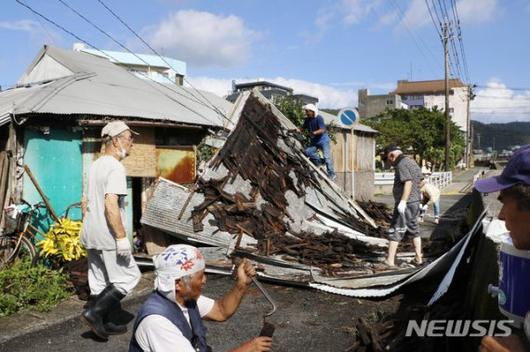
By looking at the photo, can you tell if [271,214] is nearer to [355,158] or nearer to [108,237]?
[108,237]

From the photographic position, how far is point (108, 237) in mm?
4941

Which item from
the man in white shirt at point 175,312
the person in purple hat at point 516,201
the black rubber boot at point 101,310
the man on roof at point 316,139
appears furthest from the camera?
the man on roof at point 316,139

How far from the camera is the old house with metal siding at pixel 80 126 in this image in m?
7.42

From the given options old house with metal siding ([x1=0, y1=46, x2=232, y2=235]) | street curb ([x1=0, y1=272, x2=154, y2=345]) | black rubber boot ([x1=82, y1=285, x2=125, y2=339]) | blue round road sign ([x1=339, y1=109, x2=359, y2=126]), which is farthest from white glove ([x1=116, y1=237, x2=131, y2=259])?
blue round road sign ([x1=339, y1=109, x2=359, y2=126])

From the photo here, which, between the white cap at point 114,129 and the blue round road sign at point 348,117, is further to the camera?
the blue round road sign at point 348,117

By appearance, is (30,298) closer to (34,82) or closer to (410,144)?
(34,82)

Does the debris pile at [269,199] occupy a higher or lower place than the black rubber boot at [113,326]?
higher

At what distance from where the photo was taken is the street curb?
5070 mm

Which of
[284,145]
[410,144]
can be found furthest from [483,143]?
[284,145]

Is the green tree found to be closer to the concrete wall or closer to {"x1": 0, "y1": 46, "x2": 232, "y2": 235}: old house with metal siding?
the concrete wall

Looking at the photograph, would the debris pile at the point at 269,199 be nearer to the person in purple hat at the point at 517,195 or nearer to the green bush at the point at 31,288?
the green bush at the point at 31,288

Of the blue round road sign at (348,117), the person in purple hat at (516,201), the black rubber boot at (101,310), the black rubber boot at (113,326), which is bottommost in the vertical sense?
the black rubber boot at (113,326)

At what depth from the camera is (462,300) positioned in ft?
15.4

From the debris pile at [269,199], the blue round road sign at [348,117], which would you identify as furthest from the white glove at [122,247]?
the blue round road sign at [348,117]
